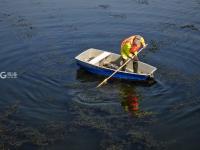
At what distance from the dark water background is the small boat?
0.47 m

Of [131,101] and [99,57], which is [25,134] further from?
[99,57]

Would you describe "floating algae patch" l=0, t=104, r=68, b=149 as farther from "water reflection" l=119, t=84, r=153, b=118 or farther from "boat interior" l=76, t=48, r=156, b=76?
"boat interior" l=76, t=48, r=156, b=76

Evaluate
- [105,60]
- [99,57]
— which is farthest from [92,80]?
[105,60]

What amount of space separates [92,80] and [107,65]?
1429 mm

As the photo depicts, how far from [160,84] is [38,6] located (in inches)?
638

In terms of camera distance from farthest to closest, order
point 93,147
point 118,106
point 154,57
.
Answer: point 154,57 < point 118,106 < point 93,147

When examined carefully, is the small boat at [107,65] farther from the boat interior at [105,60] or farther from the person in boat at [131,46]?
the person in boat at [131,46]

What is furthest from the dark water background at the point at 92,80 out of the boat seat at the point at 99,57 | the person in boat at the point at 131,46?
the person in boat at the point at 131,46

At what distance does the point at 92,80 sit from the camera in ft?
73.6

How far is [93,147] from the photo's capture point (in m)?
16.2

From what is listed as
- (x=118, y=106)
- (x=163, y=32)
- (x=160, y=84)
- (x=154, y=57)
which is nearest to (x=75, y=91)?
(x=118, y=106)

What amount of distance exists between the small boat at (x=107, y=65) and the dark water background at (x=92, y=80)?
47cm

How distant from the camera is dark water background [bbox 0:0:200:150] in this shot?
1697 cm

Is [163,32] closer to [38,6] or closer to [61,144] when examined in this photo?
[38,6]
